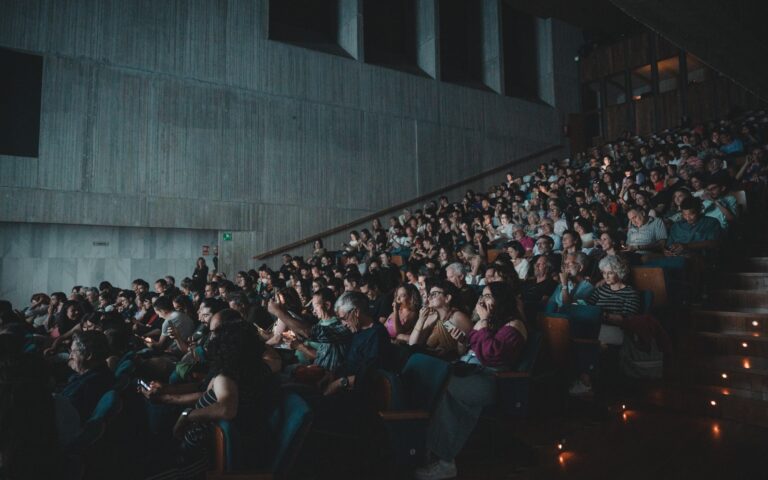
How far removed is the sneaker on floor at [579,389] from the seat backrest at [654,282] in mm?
956

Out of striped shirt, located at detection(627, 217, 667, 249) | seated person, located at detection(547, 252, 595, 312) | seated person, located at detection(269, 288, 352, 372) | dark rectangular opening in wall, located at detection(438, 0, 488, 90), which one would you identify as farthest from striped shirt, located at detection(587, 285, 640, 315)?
dark rectangular opening in wall, located at detection(438, 0, 488, 90)

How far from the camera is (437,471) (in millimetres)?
2230

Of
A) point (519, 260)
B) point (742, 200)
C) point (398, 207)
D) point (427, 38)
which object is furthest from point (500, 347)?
point (427, 38)

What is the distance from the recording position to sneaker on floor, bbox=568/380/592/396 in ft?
9.65

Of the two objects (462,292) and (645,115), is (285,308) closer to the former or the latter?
(462,292)

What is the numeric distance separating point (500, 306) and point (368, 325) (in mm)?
709

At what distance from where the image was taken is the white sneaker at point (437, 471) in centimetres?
221

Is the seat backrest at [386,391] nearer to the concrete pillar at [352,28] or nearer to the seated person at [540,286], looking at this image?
the seated person at [540,286]

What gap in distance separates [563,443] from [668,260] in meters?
2.01

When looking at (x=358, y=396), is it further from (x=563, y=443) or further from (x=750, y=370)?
(x=750, y=370)

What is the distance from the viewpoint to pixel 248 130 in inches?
336

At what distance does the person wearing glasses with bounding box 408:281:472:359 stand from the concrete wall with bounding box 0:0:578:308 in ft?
19.6

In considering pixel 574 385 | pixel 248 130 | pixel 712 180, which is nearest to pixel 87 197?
pixel 248 130

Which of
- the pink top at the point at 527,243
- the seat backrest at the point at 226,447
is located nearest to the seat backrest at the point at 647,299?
the pink top at the point at 527,243
